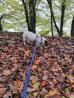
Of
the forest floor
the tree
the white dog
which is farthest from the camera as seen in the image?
the tree

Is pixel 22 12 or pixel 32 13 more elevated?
pixel 32 13

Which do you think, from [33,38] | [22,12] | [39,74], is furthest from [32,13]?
[39,74]

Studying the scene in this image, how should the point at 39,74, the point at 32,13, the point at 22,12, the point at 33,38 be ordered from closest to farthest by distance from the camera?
the point at 39,74
the point at 33,38
the point at 32,13
the point at 22,12

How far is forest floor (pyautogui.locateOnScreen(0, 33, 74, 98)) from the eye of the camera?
3.29 metres

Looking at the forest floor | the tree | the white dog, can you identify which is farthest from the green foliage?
the forest floor

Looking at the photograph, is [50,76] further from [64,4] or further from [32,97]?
[64,4]

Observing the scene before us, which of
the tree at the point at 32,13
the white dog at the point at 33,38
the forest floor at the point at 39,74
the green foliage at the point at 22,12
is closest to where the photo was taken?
the forest floor at the point at 39,74

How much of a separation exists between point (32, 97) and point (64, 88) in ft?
2.06

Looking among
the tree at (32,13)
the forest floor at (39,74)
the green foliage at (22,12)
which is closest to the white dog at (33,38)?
the forest floor at (39,74)

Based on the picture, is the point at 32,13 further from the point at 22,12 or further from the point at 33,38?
the point at 33,38

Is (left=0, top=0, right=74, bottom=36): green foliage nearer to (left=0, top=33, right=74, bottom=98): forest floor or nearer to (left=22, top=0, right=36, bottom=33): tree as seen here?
(left=22, top=0, right=36, bottom=33): tree

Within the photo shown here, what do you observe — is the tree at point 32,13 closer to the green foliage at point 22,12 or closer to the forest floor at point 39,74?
the green foliage at point 22,12

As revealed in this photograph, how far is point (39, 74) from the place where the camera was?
4.09 meters

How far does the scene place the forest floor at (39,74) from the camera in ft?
10.8
